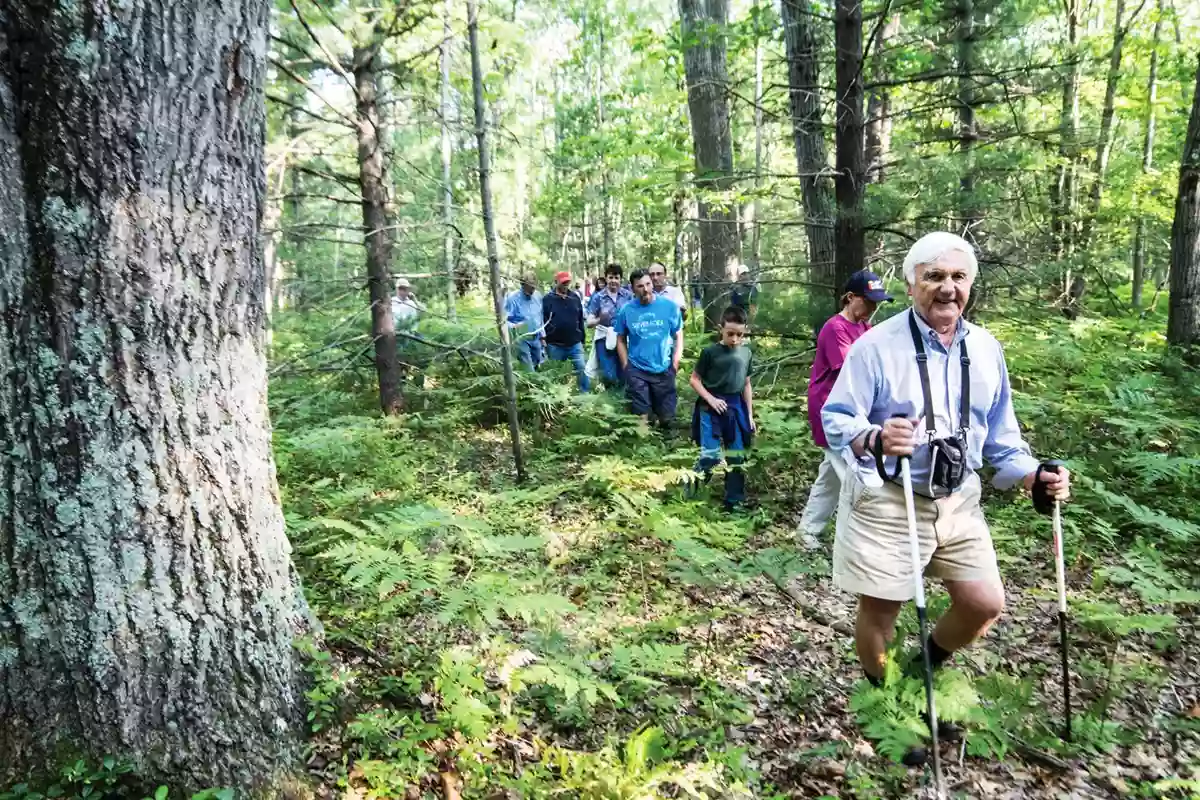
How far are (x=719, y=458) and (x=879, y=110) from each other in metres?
9.07

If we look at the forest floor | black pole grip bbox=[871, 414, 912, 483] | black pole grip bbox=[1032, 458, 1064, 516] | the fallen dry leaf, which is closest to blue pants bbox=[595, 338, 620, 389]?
the forest floor

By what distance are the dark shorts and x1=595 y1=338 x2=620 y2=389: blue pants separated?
1.66 m

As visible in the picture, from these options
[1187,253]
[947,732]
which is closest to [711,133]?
[1187,253]

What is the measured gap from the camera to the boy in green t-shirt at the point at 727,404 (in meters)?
6.15

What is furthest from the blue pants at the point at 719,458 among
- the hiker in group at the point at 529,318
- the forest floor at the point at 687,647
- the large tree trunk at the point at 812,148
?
the hiker in group at the point at 529,318

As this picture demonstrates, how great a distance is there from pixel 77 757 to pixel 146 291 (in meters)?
1.51

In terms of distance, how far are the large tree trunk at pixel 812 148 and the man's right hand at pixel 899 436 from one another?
4.09 meters

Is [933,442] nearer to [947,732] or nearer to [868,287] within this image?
[947,732]

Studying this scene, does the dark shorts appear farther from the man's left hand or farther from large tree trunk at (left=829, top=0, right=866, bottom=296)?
the man's left hand

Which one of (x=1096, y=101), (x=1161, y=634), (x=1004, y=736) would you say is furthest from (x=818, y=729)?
(x=1096, y=101)

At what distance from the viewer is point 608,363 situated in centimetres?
996

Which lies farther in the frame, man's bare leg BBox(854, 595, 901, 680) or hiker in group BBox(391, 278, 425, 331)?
hiker in group BBox(391, 278, 425, 331)

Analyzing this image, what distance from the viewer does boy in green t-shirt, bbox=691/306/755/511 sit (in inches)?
242

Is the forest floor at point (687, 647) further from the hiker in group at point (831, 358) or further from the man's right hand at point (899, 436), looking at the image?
the man's right hand at point (899, 436)
